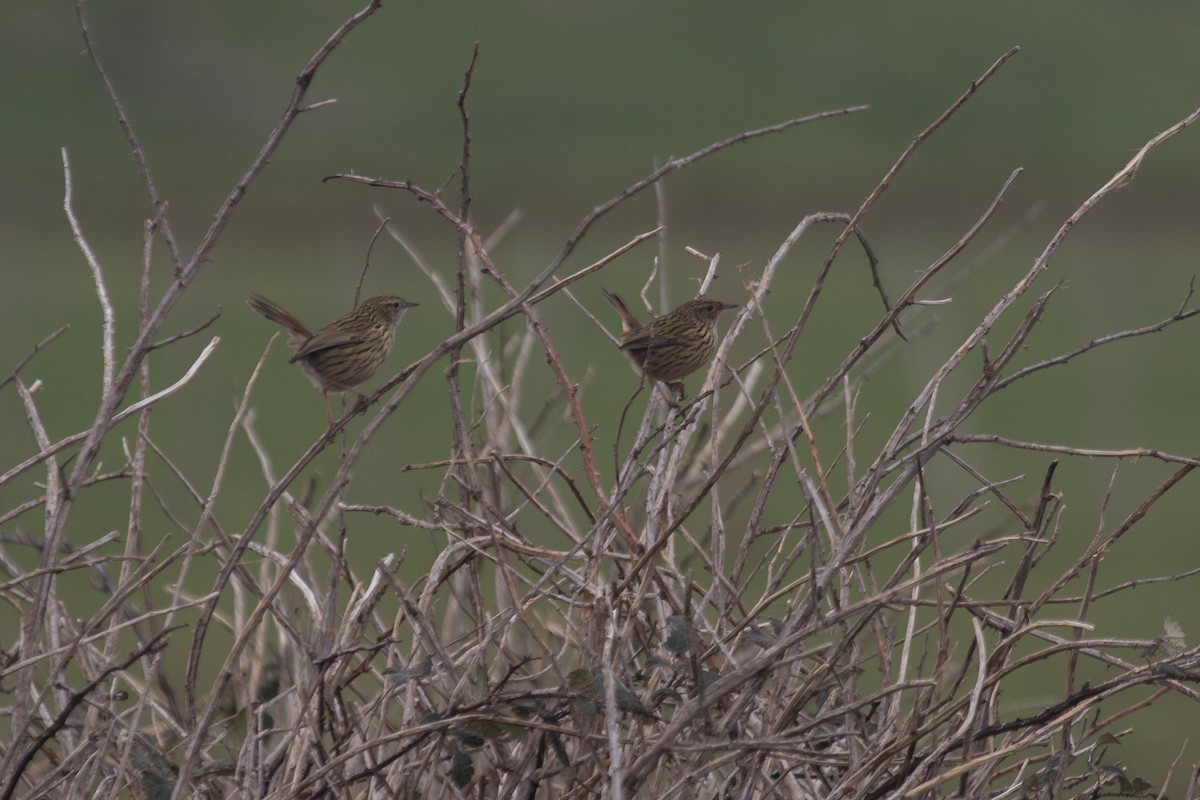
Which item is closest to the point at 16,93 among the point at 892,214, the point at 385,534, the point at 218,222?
the point at 892,214

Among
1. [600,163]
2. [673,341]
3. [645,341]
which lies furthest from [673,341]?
[600,163]

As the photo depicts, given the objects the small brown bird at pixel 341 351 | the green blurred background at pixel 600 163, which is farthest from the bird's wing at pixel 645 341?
the green blurred background at pixel 600 163

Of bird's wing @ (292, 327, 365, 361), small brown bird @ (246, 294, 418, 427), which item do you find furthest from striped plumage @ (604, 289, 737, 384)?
bird's wing @ (292, 327, 365, 361)

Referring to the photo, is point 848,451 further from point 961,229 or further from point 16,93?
point 16,93

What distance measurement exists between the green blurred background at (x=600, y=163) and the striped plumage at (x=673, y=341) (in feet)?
104

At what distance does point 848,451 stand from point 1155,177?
73.9 m

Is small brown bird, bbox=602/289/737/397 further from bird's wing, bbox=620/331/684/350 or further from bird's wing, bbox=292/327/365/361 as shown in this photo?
bird's wing, bbox=292/327/365/361

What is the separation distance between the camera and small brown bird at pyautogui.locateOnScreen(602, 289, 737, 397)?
6.02 meters

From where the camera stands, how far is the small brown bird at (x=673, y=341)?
6.02 m

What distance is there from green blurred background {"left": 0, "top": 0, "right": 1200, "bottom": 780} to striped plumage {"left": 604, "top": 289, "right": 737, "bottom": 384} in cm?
3168

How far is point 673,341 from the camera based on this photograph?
608 centimetres

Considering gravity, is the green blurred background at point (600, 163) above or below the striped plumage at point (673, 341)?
above

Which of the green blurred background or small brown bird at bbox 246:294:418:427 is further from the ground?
the green blurred background

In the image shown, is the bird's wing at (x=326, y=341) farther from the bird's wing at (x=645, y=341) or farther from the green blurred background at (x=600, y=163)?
the green blurred background at (x=600, y=163)
